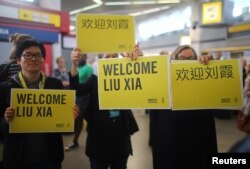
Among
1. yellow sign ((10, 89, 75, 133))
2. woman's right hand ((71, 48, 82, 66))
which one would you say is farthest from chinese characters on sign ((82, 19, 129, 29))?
yellow sign ((10, 89, 75, 133))

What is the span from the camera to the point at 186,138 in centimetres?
187

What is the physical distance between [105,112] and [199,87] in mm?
823

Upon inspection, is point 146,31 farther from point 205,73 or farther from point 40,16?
point 205,73

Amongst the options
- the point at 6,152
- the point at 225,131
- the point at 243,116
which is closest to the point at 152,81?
the point at 6,152

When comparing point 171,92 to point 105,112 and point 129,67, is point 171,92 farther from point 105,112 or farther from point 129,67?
point 105,112

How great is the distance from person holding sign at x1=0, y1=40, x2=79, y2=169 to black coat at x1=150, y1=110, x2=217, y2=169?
72 cm

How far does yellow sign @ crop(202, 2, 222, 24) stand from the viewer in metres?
9.91

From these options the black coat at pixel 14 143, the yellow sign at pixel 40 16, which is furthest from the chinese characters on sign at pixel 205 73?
the yellow sign at pixel 40 16

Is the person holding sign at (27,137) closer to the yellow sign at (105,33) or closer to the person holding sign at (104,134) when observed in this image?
the yellow sign at (105,33)

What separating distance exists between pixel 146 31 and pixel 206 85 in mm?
14235

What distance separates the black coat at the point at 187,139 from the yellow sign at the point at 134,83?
0.46 ft

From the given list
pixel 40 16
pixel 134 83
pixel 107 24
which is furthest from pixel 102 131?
pixel 40 16

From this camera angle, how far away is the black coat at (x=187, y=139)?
1.86 meters

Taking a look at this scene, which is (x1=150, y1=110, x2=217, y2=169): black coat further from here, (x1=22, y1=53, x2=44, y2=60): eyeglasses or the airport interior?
(x1=22, y1=53, x2=44, y2=60): eyeglasses
